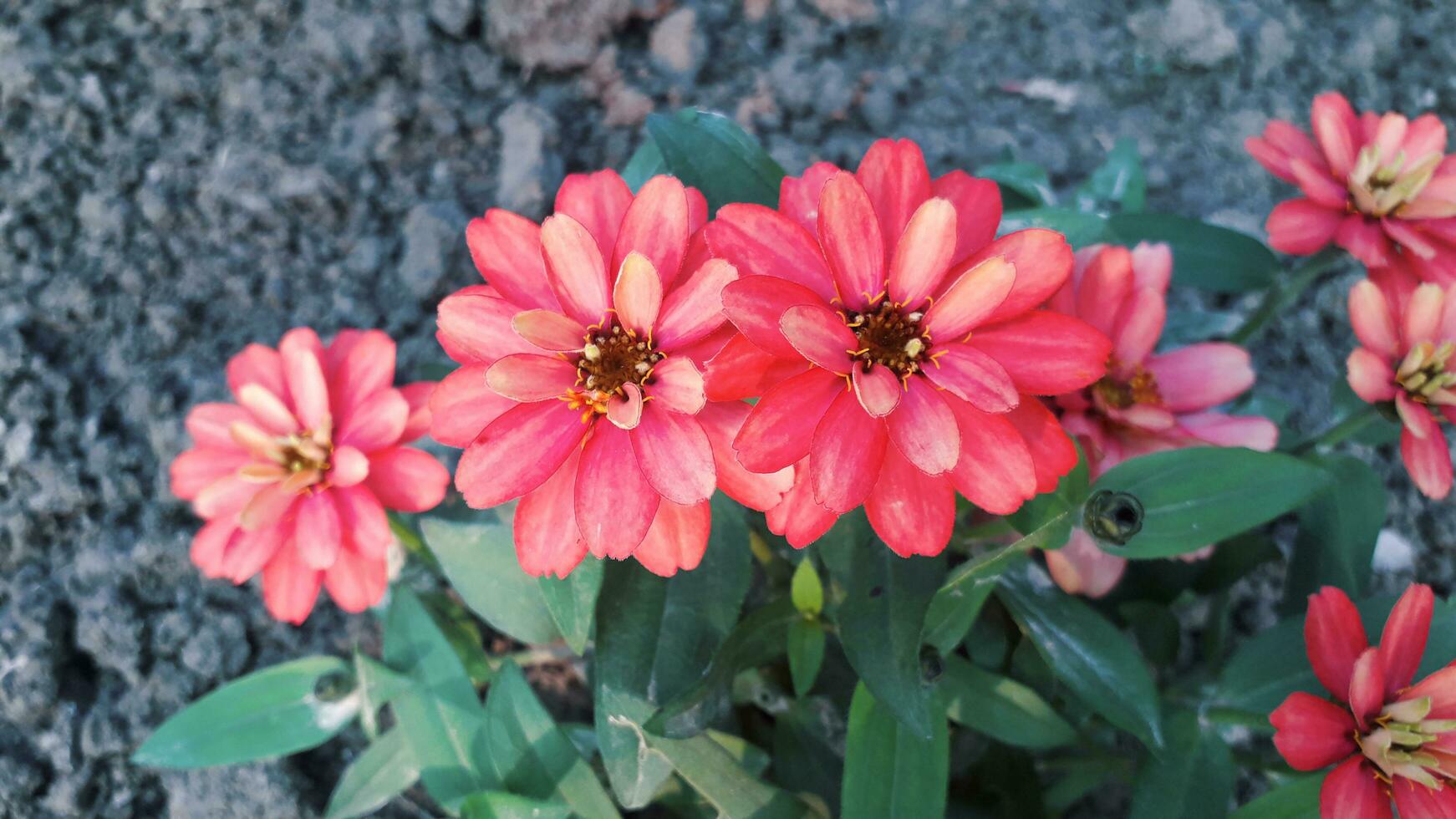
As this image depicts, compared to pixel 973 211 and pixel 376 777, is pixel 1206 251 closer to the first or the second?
pixel 973 211

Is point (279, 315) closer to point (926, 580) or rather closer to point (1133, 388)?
point (926, 580)

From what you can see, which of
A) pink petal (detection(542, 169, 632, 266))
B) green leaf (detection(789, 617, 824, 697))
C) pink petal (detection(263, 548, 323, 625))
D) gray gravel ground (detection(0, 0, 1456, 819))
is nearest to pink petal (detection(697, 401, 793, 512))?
pink petal (detection(542, 169, 632, 266))

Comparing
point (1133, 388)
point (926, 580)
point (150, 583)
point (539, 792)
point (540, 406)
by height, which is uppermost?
point (540, 406)

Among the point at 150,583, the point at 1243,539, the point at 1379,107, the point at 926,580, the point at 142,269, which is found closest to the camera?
the point at 926,580

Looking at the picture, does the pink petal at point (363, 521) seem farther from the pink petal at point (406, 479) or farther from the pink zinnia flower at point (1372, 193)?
the pink zinnia flower at point (1372, 193)

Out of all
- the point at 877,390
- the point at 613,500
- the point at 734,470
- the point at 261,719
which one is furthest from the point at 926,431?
the point at 261,719

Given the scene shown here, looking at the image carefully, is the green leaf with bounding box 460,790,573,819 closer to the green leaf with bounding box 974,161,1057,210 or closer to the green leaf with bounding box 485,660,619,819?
the green leaf with bounding box 485,660,619,819

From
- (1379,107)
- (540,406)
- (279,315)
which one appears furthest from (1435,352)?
(279,315)
